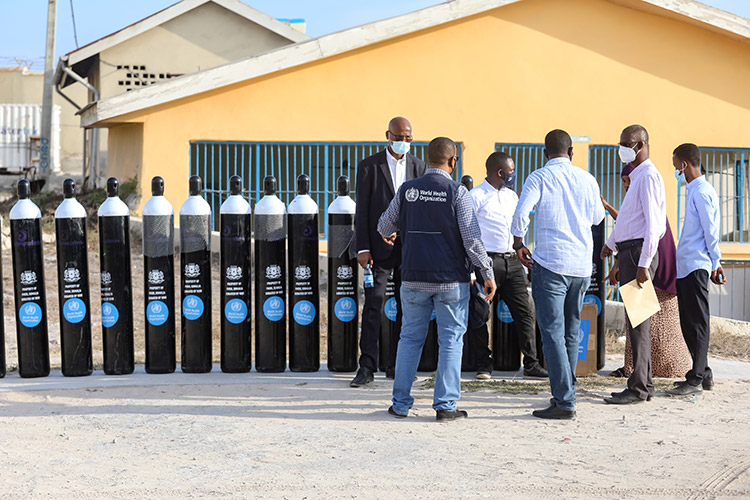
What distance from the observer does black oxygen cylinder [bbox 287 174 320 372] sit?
22.2 feet

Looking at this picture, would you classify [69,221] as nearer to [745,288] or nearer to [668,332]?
[668,332]

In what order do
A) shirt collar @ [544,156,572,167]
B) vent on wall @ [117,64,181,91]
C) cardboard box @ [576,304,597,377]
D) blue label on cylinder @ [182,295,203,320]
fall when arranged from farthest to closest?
1. vent on wall @ [117,64,181,91]
2. cardboard box @ [576,304,597,377]
3. blue label on cylinder @ [182,295,203,320]
4. shirt collar @ [544,156,572,167]

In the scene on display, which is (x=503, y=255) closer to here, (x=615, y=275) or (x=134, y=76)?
(x=615, y=275)

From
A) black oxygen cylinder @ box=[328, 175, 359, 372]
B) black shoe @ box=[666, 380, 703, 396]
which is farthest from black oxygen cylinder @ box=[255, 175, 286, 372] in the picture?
black shoe @ box=[666, 380, 703, 396]

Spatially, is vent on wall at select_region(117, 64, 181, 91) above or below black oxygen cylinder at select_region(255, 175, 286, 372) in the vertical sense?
above

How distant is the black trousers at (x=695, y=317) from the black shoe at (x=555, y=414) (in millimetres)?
1217

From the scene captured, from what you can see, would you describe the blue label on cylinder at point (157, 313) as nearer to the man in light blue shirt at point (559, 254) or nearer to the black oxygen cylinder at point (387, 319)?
the black oxygen cylinder at point (387, 319)

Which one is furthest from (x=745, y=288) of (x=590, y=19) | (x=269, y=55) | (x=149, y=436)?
(x=149, y=436)

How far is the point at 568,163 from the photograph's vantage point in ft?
19.3

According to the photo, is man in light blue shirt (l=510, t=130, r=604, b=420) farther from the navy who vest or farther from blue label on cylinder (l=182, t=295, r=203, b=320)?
blue label on cylinder (l=182, t=295, r=203, b=320)

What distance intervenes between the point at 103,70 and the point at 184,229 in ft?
56.0

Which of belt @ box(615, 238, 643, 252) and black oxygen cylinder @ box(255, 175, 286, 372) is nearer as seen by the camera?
belt @ box(615, 238, 643, 252)

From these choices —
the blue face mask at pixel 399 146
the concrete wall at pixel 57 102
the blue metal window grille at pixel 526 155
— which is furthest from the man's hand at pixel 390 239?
the concrete wall at pixel 57 102

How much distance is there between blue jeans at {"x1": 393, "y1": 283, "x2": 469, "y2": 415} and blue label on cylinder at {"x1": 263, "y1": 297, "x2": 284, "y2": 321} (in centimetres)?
144
